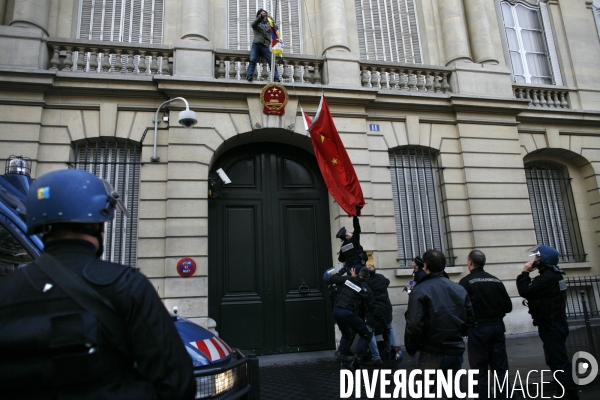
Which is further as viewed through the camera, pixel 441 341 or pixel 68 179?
pixel 441 341

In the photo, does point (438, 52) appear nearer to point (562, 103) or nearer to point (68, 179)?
point (562, 103)

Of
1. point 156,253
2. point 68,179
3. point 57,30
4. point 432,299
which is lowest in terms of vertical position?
point 432,299

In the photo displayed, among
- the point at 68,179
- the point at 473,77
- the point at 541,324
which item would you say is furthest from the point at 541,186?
the point at 68,179

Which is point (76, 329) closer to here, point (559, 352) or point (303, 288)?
point (559, 352)

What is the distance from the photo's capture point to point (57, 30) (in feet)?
31.4

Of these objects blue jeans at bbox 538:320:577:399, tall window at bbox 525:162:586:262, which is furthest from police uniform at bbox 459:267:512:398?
tall window at bbox 525:162:586:262

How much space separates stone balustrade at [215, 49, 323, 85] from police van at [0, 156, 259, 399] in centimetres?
635

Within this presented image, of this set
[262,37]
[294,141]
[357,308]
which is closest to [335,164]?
[294,141]

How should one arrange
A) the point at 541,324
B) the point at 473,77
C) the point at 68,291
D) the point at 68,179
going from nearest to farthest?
the point at 68,291 < the point at 68,179 < the point at 541,324 < the point at 473,77

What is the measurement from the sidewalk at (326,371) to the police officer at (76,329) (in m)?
4.58

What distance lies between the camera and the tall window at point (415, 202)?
10.0 m

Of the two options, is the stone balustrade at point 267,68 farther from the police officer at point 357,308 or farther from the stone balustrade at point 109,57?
the police officer at point 357,308

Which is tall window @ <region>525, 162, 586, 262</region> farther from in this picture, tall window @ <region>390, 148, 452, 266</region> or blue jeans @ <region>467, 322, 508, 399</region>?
blue jeans @ <region>467, 322, 508, 399</region>

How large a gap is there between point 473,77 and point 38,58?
10403 mm
